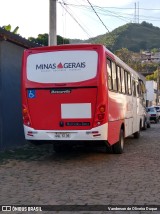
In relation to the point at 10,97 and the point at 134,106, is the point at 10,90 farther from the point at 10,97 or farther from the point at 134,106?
the point at 134,106

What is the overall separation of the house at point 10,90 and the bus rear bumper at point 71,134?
8.96ft

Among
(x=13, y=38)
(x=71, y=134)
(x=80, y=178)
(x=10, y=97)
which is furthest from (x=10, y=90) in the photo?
(x=80, y=178)

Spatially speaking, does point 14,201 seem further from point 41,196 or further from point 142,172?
point 142,172

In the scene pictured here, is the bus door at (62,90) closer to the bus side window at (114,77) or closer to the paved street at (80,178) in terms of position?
the paved street at (80,178)

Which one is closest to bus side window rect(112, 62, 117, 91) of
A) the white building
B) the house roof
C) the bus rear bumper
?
the bus rear bumper

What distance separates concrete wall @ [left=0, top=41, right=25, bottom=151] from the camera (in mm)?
13297

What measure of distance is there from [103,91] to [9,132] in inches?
188

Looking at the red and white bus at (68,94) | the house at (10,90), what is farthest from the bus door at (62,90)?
the house at (10,90)

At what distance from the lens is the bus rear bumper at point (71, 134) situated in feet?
34.1

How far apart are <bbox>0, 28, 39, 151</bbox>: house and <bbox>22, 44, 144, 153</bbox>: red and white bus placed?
2414 millimetres

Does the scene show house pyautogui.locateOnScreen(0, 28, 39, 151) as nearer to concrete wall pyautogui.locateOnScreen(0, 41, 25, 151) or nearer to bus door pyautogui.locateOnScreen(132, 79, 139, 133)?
concrete wall pyautogui.locateOnScreen(0, 41, 25, 151)

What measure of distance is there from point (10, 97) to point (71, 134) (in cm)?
421

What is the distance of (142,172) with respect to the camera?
9367 millimetres

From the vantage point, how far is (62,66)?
10.7 m
